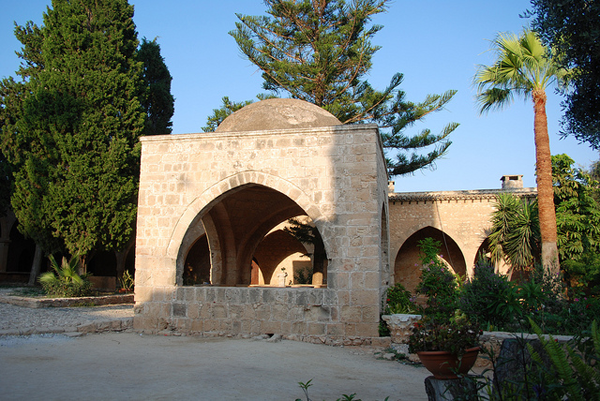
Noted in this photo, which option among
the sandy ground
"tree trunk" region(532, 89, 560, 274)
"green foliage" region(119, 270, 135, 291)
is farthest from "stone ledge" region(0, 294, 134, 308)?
"tree trunk" region(532, 89, 560, 274)

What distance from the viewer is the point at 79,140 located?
450 inches

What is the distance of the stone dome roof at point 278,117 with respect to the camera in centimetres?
743

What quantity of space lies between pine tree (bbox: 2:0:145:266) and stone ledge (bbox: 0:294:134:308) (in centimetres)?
148

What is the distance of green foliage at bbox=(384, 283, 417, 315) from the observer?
21.6 feet

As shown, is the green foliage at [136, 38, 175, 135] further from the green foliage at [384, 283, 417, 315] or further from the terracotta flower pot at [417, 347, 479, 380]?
the terracotta flower pot at [417, 347, 479, 380]

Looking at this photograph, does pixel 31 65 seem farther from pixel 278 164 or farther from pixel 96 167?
pixel 278 164

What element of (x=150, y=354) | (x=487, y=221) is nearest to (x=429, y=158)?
(x=487, y=221)

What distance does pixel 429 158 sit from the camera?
13.9m

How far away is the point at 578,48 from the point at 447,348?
308cm

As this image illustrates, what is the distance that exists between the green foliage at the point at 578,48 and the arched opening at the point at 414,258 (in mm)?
10165

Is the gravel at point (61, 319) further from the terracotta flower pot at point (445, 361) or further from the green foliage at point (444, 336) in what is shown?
the terracotta flower pot at point (445, 361)

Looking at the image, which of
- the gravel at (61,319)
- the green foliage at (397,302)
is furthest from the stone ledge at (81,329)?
the green foliage at (397,302)

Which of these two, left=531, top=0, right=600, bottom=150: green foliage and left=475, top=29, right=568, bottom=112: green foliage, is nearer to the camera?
left=531, top=0, right=600, bottom=150: green foliage

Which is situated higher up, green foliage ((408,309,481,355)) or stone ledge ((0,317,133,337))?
green foliage ((408,309,481,355))
